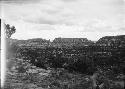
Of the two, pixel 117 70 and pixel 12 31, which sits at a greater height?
pixel 12 31

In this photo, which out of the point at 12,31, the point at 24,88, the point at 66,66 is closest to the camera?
the point at 24,88

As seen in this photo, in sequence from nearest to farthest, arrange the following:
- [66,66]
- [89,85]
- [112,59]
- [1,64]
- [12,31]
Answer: [1,64] → [89,85] → [66,66] → [112,59] → [12,31]

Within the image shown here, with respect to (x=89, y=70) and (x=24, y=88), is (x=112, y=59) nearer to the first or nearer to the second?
(x=89, y=70)

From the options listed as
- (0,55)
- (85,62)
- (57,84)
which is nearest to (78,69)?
(85,62)

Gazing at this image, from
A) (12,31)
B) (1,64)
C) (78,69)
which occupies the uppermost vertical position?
(12,31)

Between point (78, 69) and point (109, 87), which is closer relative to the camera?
point (109, 87)

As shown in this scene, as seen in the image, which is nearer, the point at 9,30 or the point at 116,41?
the point at 9,30

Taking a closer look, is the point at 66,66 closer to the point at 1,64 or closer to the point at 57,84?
the point at 57,84

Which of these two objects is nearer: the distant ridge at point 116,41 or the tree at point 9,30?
the tree at point 9,30

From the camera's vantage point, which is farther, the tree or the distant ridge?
the distant ridge
